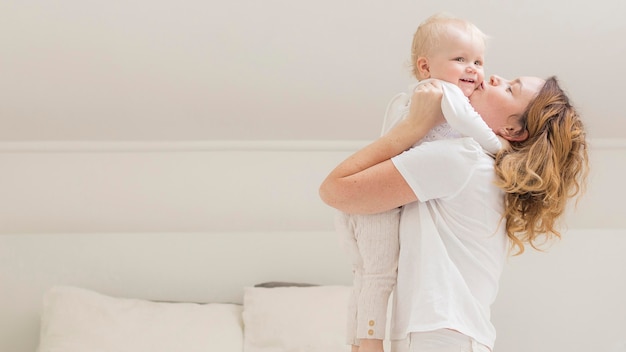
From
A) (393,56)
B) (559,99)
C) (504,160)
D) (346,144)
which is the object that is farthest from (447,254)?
Answer: (346,144)

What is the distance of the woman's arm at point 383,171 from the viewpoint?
182cm

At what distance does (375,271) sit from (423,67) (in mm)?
476

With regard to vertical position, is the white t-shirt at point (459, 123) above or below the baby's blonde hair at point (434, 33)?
below

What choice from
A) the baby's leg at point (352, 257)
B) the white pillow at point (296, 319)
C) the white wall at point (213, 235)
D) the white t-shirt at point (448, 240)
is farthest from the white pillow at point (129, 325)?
the white t-shirt at point (448, 240)

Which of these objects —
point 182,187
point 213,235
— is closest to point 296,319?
Result: point 213,235

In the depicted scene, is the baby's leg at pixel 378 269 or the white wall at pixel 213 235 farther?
the white wall at pixel 213 235

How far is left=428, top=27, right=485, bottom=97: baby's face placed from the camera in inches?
77.7

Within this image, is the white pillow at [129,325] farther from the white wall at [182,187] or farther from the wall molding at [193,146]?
the wall molding at [193,146]

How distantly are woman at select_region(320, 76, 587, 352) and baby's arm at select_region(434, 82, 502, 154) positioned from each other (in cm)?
2

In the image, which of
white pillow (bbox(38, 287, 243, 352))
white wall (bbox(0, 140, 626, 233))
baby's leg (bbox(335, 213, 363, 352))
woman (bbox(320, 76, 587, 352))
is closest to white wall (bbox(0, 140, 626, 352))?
white wall (bbox(0, 140, 626, 233))

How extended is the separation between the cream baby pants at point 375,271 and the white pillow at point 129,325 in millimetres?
1416

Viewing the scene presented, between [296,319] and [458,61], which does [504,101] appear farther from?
[296,319]

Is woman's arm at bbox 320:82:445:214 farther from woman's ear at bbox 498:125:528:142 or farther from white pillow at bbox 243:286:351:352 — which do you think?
white pillow at bbox 243:286:351:352

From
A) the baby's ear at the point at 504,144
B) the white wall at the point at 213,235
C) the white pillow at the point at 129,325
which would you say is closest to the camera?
the baby's ear at the point at 504,144
